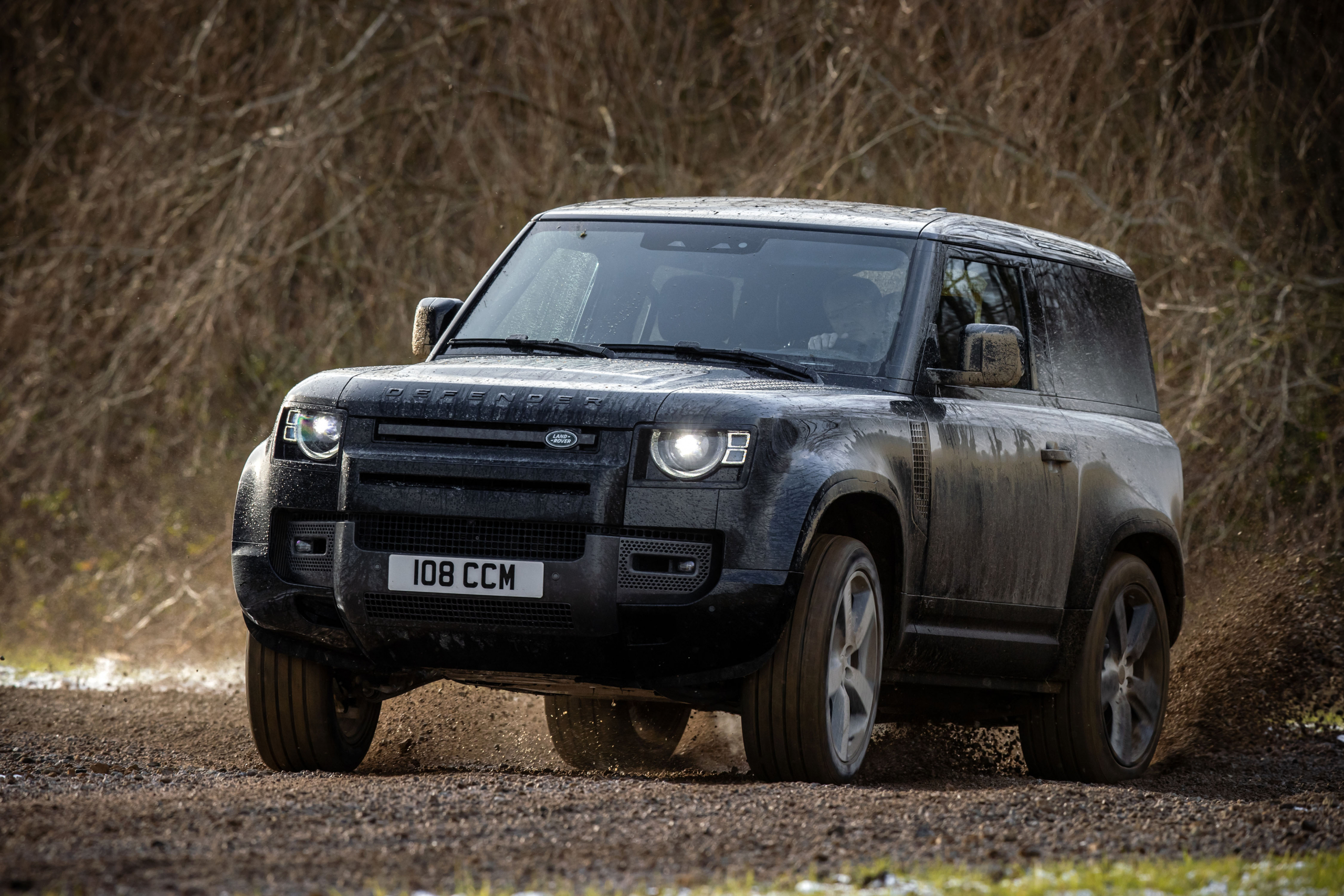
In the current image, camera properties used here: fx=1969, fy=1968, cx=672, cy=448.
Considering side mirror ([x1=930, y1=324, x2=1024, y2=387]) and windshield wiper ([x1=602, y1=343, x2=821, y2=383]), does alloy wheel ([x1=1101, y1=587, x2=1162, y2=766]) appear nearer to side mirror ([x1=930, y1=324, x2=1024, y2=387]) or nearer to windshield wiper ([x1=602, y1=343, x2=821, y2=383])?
side mirror ([x1=930, y1=324, x2=1024, y2=387])

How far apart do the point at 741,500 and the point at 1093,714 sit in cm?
280

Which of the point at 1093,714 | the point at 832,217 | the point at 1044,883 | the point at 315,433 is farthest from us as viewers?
the point at 1093,714

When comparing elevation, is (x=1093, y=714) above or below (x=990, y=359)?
below

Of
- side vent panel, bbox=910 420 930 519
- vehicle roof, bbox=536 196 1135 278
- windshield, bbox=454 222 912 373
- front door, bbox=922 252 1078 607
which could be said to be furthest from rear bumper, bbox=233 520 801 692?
vehicle roof, bbox=536 196 1135 278

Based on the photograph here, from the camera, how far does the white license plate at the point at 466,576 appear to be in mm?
6000

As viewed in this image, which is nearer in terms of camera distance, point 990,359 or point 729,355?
point 729,355

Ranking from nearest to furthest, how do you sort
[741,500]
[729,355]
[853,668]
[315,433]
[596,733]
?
[741,500], [315,433], [853,668], [729,355], [596,733]

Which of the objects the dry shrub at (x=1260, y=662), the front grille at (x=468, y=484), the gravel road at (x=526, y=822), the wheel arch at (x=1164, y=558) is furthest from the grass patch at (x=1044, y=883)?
the dry shrub at (x=1260, y=662)

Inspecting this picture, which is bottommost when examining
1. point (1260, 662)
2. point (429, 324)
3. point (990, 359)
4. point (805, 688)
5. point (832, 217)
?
point (1260, 662)

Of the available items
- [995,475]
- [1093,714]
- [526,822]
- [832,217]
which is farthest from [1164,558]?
[526,822]

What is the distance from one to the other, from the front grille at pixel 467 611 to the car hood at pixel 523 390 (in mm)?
559

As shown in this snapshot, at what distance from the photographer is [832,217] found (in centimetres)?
748

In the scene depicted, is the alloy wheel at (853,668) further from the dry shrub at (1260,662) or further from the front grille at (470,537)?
the dry shrub at (1260,662)

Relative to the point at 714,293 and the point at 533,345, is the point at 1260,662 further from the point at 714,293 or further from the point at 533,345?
the point at 533,345
